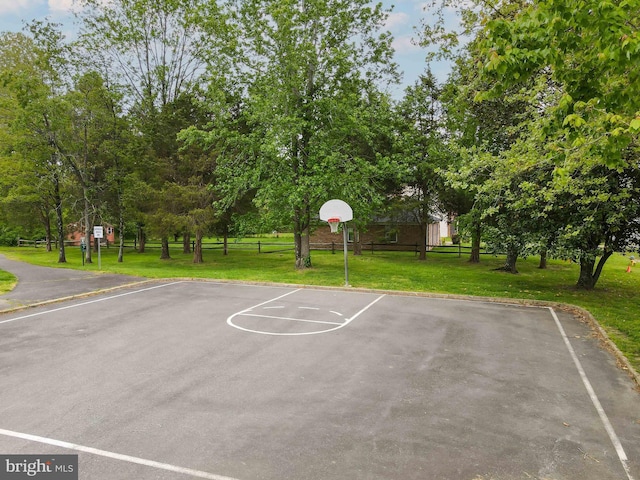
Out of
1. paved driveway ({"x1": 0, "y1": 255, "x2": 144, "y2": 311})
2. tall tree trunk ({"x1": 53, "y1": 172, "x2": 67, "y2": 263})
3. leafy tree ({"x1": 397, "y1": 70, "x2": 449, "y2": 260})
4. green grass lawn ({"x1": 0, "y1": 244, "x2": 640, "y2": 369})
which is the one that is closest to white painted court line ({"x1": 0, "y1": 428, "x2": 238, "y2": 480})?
green grass lawn ({"x1": 0, "y1": 244, "x2": 640, "y2": 369})

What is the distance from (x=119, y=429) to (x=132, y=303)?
7.46m

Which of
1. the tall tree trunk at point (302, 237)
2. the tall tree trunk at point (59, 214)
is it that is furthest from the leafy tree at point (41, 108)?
the tall tree trunk at point (302, 237)

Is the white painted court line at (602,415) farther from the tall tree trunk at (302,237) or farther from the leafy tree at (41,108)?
the leafy tree at (41,108)

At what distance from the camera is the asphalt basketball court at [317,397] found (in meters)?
3.90

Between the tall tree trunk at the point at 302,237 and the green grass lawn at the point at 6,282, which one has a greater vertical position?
the tall tree trunk at the point at 302,237

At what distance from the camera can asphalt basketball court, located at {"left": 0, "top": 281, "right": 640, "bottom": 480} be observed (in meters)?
3.90

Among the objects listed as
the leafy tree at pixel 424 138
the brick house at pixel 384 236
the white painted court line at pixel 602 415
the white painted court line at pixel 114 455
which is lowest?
the white painted court line at pixel 602 415

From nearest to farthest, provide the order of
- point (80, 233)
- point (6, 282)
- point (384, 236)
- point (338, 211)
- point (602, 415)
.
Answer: point (602, 415) < point (6, 282) < point (338, 211) < point (384, 236) < point (80, 233)

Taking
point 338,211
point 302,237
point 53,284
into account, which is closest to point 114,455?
point 338,211

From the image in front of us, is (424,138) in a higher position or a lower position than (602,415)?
higher

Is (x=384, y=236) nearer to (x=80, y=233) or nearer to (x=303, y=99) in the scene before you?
(x=303, y=99)

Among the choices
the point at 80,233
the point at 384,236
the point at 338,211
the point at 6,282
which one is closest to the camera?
the point at 6,282

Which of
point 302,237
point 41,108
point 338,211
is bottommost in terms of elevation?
point 302,237

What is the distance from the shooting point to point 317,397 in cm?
531
